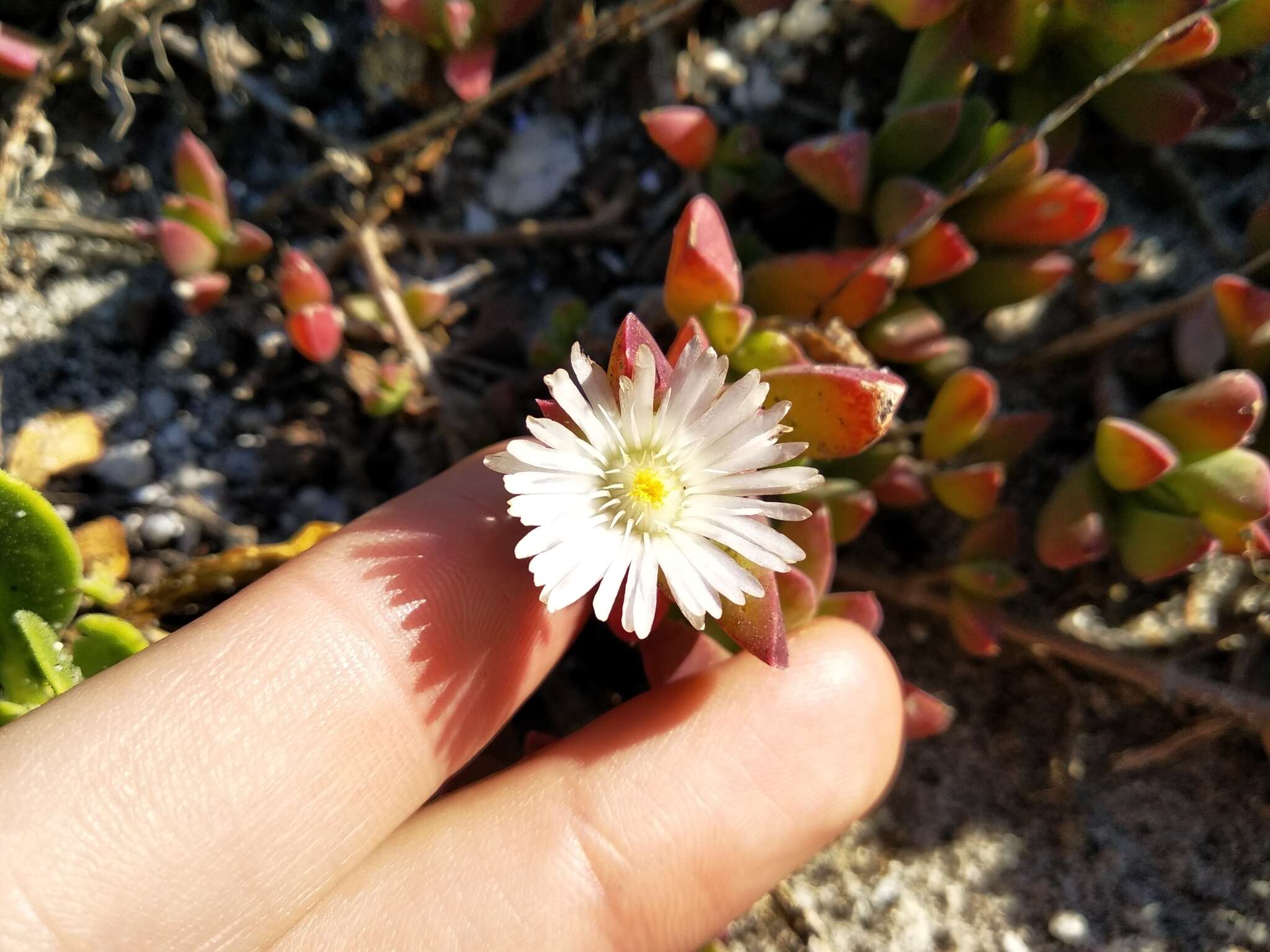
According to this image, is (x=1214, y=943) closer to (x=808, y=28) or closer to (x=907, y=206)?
(x=907, y=206)

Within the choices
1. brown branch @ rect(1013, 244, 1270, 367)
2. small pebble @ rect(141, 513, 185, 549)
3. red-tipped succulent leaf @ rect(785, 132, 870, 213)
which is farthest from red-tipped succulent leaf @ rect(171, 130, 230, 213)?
brown branch @ rect(1013, 244, 1270, 367)

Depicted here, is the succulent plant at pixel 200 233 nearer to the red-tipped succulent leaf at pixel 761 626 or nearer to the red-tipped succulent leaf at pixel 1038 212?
the red-tipped succulent leaf at pixel 761 626

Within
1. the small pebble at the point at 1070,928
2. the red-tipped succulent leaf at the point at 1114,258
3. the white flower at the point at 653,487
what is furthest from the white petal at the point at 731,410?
the small pebble at the point at 1070,928

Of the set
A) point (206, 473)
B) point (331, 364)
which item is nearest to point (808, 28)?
point (331, 364)

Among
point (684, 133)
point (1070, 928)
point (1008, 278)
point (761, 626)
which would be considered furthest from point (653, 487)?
point (1070, 928)

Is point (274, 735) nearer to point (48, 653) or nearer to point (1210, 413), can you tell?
point (48, 653)

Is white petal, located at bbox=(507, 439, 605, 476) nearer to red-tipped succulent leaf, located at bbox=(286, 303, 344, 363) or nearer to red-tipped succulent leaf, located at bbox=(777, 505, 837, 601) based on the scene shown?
red-tipped succulent leaf, located at bbox=(777, 505, 837, 601)
